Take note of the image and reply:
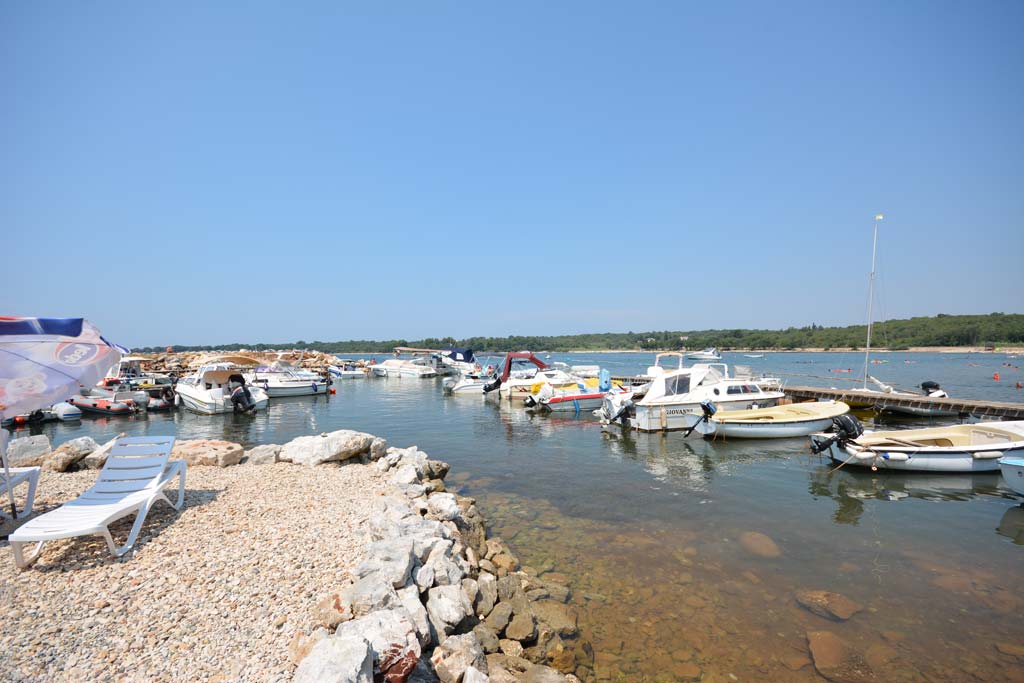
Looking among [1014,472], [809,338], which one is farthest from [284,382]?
[809,338]

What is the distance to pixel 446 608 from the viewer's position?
5113 millimetres

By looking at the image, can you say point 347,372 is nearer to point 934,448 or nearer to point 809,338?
point 934,448

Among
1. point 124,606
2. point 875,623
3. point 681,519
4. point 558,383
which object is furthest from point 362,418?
point 875,623

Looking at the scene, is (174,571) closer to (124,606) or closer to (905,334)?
(124,606)

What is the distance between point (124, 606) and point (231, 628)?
3.92 feet

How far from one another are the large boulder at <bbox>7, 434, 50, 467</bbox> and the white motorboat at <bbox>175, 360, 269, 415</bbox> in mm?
18061

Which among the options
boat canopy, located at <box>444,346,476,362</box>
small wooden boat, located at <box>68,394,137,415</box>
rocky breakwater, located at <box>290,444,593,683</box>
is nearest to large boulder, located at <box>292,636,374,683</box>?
rocky breakwater, located at <box>290,444,593,683</box>

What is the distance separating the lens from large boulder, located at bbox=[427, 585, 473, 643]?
16.3 feet

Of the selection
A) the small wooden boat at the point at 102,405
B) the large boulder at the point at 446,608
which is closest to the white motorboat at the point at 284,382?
the small wooden boat at the point at 102,405

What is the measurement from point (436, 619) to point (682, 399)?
1710cm

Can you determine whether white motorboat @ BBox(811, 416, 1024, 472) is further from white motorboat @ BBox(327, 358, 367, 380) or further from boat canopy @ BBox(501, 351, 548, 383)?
white motorboat @ BBox(327, 358, 367, 380)

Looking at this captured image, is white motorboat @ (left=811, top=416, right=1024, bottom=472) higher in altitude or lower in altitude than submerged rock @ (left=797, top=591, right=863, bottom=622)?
higher

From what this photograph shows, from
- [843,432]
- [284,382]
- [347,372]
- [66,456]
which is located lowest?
[347,372]

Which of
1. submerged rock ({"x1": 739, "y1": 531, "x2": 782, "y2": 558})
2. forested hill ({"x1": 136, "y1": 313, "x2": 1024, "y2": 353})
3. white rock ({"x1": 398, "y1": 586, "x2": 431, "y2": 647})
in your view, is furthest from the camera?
forested hill ({"x1": 136, "y1": 313, "x2": 1024, "y2": 353})
